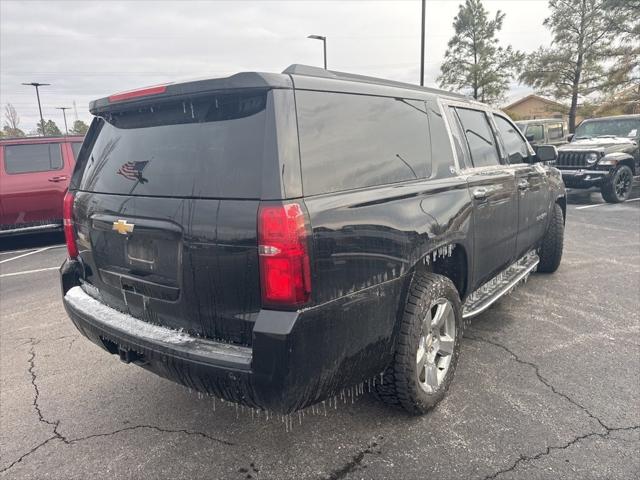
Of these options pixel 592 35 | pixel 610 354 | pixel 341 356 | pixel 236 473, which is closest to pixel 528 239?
pixel 610 354

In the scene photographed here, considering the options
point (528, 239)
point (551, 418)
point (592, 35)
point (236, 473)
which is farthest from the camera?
point (592, 35)

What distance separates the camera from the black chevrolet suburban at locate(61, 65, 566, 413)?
1.89 metres

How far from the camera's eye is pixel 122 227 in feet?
7.54

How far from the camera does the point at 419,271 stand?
8.59 feet

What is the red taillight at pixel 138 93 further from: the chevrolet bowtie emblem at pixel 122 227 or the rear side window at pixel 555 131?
the rear side window at pixel 555 131

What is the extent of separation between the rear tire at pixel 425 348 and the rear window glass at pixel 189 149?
1146 millimetres

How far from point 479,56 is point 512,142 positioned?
104 feet

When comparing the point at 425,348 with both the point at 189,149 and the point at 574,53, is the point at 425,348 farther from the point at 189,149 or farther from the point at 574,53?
the point at 574,53

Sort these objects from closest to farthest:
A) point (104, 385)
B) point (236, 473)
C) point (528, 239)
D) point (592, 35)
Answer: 1. point (236, 473)
2. point (104, 385)
3. point (528, 239)
4. point (592, 35)

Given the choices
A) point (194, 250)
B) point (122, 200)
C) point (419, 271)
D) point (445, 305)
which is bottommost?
point (445, 305)

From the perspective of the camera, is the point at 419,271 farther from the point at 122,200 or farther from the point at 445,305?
the point at 122,200

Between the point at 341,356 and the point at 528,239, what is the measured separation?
113 inches

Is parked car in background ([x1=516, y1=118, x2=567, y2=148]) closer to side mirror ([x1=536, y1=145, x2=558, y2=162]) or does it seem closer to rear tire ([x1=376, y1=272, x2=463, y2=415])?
→ side mirror ([x1=536, y1=145, x2=558, y2=162])

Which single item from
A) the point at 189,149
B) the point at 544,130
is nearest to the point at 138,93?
the point at 189,149
